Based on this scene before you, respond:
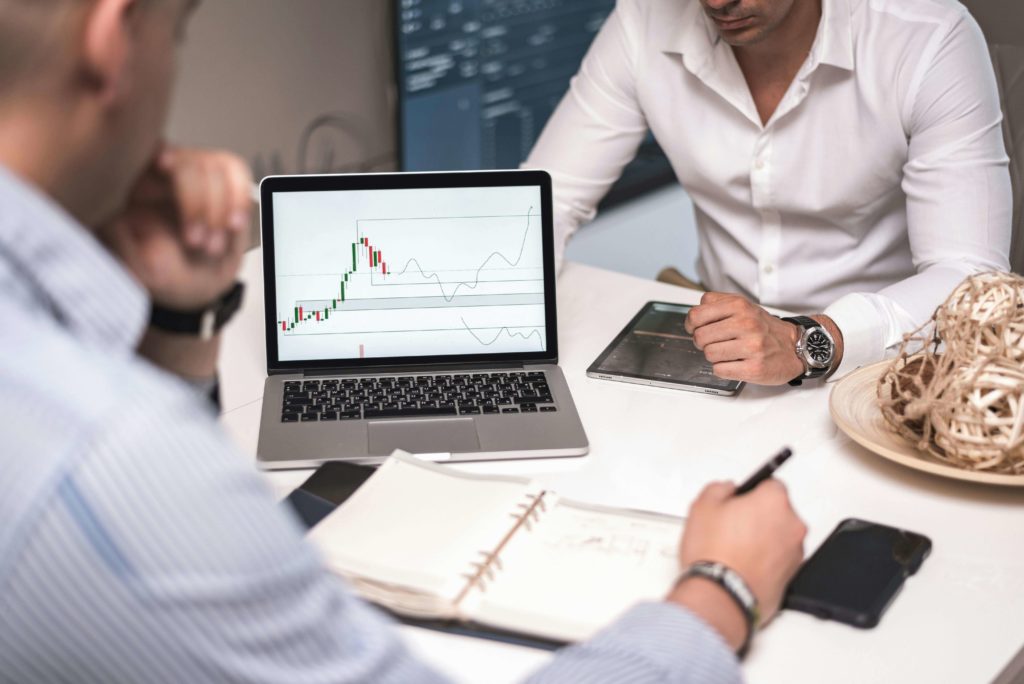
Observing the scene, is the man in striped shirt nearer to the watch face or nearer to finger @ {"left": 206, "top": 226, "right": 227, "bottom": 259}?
finger @ {"left": 206, "top": 226, "right": 227, "bottom": 259}

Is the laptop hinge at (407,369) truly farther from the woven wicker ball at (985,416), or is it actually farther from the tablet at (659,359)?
the woven wicker ball at (985,416)

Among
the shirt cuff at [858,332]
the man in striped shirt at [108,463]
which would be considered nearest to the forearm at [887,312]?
the shirt cuff at [858,332]

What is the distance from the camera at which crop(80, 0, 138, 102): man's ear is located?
1.91ft

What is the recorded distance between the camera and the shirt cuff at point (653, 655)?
747 mm

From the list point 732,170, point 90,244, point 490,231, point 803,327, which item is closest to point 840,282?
point 732,170

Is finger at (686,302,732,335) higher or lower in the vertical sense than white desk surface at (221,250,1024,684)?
higher

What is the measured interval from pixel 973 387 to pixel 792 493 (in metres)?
0.20

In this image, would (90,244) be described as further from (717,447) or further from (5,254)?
(717,447)

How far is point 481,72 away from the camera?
9.70ft

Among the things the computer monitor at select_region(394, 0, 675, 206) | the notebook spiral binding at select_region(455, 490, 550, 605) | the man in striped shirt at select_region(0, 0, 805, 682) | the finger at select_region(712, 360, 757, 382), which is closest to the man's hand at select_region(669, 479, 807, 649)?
the notebook spiral binding at select_region(455, 490, 550, 605)

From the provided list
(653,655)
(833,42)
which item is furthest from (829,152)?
(653,655)

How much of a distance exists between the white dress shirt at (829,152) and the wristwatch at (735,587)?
0.59 meters

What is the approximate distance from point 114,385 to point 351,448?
606mm

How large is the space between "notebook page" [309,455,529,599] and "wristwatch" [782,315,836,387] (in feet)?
1.45
